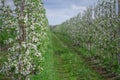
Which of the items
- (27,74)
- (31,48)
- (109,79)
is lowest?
(109,79)

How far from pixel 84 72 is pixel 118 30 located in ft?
25.9

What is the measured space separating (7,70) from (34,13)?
6610 mm

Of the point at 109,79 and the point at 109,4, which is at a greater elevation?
the point at 109,4

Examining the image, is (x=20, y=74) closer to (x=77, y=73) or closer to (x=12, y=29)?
(x=12, y=29)

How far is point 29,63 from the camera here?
1902 cm

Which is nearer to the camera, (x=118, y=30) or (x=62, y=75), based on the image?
(x=62, y=75)

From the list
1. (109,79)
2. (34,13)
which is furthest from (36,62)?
(109,79)

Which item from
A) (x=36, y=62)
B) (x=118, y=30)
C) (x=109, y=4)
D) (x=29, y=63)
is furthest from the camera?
(x=109, y=4)

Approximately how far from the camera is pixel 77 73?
127ft

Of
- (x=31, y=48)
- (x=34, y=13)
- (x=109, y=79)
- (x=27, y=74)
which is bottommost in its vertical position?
(x=109, y=79)

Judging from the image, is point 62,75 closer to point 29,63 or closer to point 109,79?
point 109,79

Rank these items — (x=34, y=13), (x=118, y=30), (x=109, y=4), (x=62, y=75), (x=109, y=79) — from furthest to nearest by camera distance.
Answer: (x=109, y=4)
(x=118, y=30)
(x=62, y=75)
(x=109, y=79)
(x=34, y=13)

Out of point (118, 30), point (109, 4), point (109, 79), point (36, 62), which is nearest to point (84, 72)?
point (109, 79)

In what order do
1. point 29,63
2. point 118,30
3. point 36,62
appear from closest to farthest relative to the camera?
point 29,63 < point 36,62 < point 118,30
